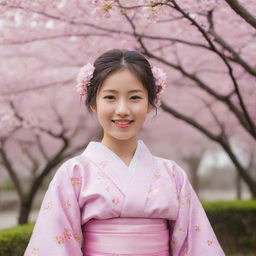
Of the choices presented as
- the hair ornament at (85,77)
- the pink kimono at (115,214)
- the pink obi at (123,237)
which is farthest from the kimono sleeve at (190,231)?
the hair ornament at (85,77)

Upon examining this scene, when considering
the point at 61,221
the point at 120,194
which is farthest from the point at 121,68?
the point at 61,221

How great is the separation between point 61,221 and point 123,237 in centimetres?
32

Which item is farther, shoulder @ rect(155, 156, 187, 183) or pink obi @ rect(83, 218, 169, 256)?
shoulder @ rect(155, 156, 187, 183)

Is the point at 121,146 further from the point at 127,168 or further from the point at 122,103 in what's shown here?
the point at 122,103

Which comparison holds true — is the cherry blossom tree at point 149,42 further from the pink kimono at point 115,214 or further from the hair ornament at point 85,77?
the pink kimono at point 115,214

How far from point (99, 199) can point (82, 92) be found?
2.10ft

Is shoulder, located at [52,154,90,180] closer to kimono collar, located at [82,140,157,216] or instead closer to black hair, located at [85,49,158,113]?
kimono collar, located at [82,140,157,216]

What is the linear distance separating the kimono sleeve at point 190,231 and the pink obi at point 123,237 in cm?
13

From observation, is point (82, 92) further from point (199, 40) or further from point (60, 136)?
point (60, 136)

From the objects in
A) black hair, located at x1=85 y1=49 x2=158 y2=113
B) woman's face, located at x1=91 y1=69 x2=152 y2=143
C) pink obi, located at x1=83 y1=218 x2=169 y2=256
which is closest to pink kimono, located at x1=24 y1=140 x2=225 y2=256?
pink obi, located at x1=83 y1=218 x2=169 y2=256

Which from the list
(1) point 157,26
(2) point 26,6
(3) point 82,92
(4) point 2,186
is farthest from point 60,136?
(4) point 2,186

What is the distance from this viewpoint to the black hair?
2.59 metres

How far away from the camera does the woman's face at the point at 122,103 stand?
8.29 feet

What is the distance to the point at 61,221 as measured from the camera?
2.47m
